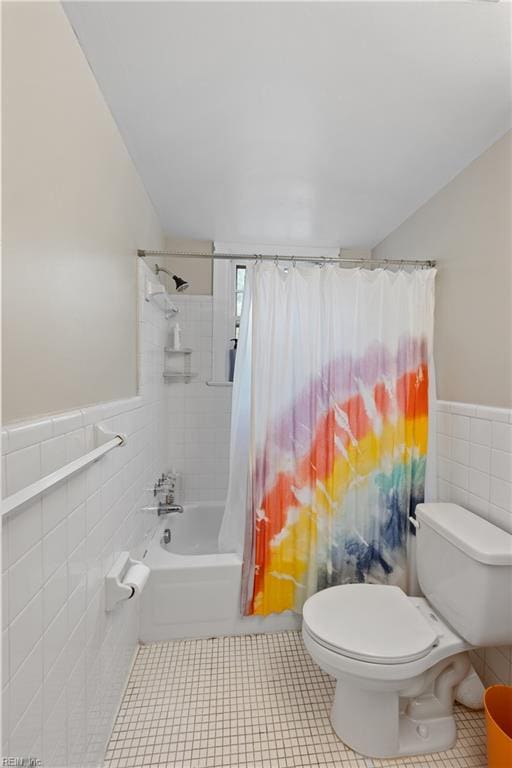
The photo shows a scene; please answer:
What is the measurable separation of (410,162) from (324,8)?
34.5 inches

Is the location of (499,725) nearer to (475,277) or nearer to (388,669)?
(388,669)

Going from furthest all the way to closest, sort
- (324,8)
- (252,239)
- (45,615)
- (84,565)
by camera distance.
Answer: (252,239) → (84,565) → (324,8) → (45,615)

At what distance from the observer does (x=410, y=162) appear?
1642 millimetres

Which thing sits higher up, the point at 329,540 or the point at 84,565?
the point at 84,565

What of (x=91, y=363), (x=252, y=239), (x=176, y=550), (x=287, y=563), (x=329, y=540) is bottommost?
(x=176, y=550)

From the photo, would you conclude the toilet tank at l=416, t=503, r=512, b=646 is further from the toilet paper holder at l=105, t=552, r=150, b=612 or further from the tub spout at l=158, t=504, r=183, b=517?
the tub spout at l=158, t=504, r=183, b=517

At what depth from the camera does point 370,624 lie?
4.43 ft

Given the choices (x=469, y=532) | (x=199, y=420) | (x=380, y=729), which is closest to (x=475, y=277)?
(x=469, y=532)

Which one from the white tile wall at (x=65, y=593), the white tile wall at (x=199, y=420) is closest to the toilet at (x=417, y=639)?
the white tile wall at (x=65, y=593)

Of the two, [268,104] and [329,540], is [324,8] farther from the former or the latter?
[329,540]

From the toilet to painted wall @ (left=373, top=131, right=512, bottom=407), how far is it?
0.61 m

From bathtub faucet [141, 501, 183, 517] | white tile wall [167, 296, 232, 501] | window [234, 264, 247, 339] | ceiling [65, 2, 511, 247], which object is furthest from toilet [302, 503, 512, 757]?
window [234, 264, 247, 339]

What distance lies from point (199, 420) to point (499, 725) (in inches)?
85.3

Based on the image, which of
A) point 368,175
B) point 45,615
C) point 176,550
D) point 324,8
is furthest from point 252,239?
point 45,615
